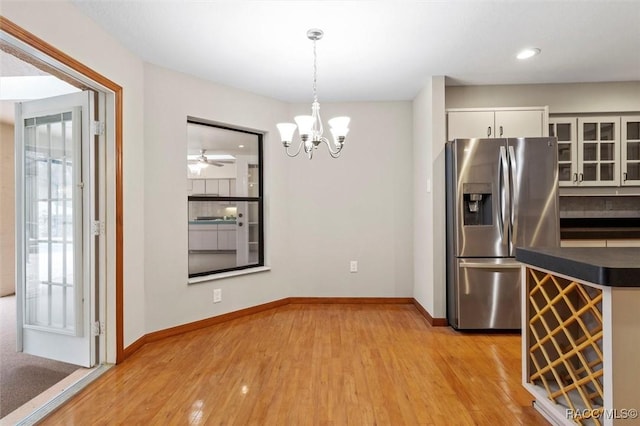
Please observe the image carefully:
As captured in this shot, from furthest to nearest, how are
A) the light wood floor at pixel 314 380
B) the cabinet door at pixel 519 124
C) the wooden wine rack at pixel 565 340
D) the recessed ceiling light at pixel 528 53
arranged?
the cabinet door at pixel 519 124, the recessed ceiling light at pixel 528 53, the light wood floor at pixel 314 380, the wooden wine rack at pixel 565 340

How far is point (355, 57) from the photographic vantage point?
3.04 m

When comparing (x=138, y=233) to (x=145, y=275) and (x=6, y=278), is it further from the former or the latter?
(x=6, y=278)

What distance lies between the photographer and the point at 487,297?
3285 millimetres

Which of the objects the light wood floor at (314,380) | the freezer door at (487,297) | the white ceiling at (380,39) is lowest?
the light wood floor at (314,380)

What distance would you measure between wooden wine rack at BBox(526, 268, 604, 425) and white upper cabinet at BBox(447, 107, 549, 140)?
2.09 meters

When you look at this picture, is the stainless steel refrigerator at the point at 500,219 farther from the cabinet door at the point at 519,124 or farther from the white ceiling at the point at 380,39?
the white ceiling at the point at 380,39

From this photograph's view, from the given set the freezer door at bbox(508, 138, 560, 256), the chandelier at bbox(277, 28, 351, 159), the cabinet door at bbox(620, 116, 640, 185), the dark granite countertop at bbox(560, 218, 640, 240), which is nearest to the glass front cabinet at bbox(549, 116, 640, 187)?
the cabinet door at bbox(620, 116, 640, 185)

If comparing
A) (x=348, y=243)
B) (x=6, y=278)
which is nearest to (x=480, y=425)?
(x=348, y=243)

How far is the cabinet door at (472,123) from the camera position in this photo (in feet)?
11.9

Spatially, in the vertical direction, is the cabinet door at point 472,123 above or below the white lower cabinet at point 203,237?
above

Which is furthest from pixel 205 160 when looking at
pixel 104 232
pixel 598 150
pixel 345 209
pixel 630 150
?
pixel 630 150

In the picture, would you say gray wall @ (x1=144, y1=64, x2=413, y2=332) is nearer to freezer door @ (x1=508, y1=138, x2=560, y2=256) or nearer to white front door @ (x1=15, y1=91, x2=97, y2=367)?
freezer door @ (x1=508, y1=138, x2=560, y2=256)

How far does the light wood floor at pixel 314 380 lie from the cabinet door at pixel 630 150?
7.31 ft

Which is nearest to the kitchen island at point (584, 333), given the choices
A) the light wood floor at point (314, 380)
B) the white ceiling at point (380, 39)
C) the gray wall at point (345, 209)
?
the light wood floor at point (314, 380)
